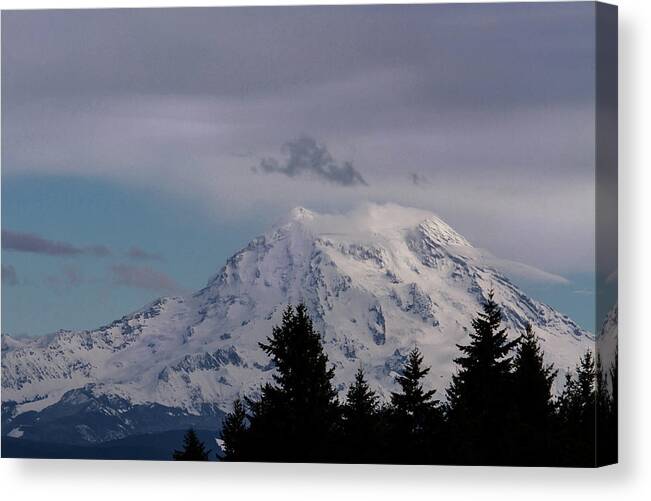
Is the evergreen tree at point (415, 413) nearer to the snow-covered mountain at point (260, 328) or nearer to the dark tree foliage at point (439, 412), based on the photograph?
the dark tree foliage at point (439, 412)

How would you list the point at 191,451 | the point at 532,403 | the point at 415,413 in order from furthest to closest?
the point at 191,451 < the point at 415,413 < the point at 532,403

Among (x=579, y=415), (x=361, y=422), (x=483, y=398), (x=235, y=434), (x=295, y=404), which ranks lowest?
(x=235, y=434)

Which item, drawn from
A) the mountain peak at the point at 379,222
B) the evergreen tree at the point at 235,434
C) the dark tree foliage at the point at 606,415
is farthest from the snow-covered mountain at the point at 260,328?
the dark tree foliage at the point at 606,415

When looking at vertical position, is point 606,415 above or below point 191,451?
above

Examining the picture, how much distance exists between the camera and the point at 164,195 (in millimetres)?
22344

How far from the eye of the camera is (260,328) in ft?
73.3

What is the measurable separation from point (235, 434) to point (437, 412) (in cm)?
234

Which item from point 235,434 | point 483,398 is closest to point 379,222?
point 483,398

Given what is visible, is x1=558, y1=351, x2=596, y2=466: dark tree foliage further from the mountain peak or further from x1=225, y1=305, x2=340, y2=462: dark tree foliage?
x1=225, y1=305, x2=340, y2=462: dark tree foliage

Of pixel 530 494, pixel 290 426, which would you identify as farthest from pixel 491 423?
pixel 290 426

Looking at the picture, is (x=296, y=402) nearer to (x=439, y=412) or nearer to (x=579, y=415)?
(x=439, y=412)

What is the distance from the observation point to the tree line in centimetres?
2127

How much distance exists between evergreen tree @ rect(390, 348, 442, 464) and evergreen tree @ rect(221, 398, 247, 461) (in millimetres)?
1734

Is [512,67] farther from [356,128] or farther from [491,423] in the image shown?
[491,423]
